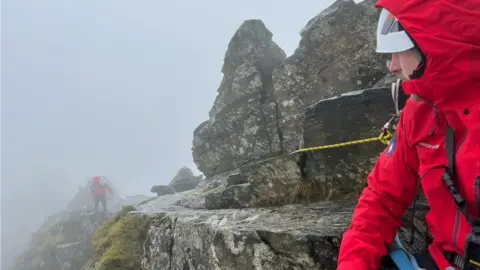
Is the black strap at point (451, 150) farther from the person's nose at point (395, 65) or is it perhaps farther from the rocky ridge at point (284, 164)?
the rocky ridge at point (284, 164)

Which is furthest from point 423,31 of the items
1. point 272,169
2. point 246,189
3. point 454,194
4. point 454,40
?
point 246,189

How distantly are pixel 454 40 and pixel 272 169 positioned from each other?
586cm

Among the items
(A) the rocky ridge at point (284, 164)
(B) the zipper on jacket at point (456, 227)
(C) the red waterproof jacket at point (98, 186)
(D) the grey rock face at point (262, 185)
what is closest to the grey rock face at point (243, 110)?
(A) the rocky ridge at point (284, 164)

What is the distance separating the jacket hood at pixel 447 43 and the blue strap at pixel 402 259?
6.01 feet

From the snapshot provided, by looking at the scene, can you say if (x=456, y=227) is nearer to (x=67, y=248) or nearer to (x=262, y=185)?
(x=262, y=185)

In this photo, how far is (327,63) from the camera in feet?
45.0

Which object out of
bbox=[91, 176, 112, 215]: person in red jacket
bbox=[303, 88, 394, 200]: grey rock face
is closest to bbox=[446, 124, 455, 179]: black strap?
bbox=[303, 88, 394, 200]: grey rock face

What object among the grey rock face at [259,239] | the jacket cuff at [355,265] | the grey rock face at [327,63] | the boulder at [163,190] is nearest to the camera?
the jacket cuff at [355,265]

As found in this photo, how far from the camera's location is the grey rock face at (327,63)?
1262cm

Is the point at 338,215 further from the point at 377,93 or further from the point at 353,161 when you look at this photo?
the point at 377,93

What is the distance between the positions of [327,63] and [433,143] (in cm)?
1088

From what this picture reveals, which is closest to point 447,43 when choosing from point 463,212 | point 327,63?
point 463,212

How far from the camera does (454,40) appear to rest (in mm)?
2830

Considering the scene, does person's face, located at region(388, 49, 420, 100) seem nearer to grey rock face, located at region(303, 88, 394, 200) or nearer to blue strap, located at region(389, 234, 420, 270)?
blue strap, located at region(389, 234, 420, 270)
